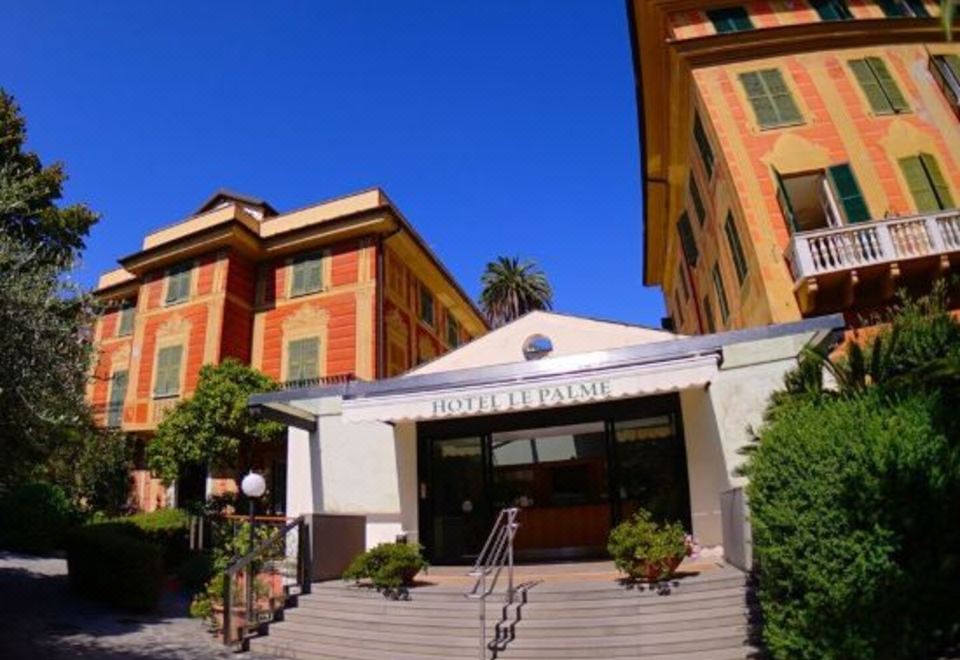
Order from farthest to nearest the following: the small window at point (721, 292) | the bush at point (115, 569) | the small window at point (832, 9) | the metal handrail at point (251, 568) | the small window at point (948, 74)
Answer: the small window at point (721, 292) → the small window at point (832, 9) → the small window at point (948, 74) → the bush at point (115, 569) → the metal handrail at point (251, 568)

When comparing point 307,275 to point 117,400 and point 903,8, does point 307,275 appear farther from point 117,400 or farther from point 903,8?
point 903,8

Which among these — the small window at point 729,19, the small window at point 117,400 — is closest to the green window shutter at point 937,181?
the small window at point 729,19

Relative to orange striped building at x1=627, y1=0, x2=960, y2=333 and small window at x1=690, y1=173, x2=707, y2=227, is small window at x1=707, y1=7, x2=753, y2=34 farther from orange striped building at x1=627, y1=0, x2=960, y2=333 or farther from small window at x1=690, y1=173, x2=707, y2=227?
small window at x1=690, y1=173, x2=707, y2=227

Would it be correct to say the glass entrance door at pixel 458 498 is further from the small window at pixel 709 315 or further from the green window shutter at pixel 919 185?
the green window shutter at pixel 919 185

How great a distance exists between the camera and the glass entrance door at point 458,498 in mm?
12797

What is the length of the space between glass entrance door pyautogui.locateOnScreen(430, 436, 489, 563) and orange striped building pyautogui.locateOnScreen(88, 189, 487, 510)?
827 centimetres

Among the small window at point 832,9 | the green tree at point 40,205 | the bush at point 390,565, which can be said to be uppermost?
the small window at point 832,9

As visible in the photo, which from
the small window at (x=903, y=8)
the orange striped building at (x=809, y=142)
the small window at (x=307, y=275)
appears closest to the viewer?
the orange striped building at (x=809, y=142)

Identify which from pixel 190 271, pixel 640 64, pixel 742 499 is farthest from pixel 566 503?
pixel 190 271

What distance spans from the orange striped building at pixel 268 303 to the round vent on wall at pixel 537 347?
8.94 meters

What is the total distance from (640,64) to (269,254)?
600 inches

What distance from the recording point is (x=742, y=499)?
27.5ft

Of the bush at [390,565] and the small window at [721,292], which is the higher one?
the small window at [721,292]

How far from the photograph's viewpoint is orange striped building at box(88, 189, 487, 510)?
21.9 metres
